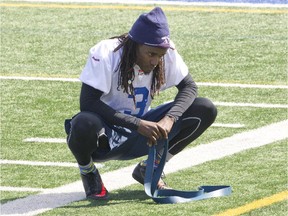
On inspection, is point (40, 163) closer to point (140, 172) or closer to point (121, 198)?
point (140, 172)

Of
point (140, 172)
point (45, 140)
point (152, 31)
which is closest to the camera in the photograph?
point (152, 31)

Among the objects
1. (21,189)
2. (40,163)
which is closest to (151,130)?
(21,189)

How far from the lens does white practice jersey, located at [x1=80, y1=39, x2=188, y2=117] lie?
790 centimetres

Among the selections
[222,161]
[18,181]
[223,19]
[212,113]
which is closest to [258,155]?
[222,161]

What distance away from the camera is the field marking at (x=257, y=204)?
7.66 m

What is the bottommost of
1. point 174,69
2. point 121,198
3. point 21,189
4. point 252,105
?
point 252,105

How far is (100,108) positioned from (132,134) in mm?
298

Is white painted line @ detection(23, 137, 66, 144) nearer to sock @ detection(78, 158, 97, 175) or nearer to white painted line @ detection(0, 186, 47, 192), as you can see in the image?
white painted line @ detection(0, 186, 47, 192)

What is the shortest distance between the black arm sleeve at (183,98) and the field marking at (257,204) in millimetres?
703

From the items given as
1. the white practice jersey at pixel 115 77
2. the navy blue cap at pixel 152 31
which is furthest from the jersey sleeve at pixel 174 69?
the navy blue cap at pixel 152 31

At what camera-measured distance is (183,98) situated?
8148 millimetres

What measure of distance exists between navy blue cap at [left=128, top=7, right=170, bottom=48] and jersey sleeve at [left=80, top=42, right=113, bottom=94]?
0.23 m

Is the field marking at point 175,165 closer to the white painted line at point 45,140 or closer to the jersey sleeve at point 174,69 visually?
the jersey sleeve at point 174,69

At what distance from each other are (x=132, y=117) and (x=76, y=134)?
35 centimetres
